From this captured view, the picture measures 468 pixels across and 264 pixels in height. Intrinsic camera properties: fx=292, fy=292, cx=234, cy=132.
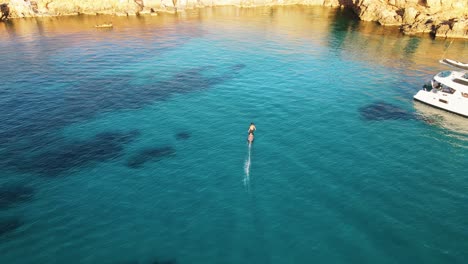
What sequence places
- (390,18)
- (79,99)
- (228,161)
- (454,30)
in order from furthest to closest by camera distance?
(390,18) < (454,30) < (79,99) < (228,161)

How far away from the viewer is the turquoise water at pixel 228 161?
95.6 ft

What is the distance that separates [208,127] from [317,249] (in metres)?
26.7

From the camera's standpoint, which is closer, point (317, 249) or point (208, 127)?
point (317, 249)

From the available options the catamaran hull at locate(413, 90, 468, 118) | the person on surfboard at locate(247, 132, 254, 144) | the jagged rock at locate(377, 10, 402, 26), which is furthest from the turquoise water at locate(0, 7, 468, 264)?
the jagged rock at locate(377, 10, 402, 26)

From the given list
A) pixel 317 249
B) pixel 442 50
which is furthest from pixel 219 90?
pixel 442 50

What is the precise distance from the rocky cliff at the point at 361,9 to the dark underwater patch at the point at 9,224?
4550 inches

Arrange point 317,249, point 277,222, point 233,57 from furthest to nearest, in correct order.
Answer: point 233,57, point 277,222, point 317,249

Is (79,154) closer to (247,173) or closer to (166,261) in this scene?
(166,261)

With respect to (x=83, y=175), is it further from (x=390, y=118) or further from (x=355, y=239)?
(x=390, y=118)

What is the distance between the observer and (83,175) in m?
37.8

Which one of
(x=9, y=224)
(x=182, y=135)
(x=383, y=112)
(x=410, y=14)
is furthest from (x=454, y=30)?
(x=9, y=224)

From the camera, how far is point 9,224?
1214 inches

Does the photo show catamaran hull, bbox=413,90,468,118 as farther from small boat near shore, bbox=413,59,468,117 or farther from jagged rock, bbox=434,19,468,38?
jagged rock, bbox=434,19,468,38

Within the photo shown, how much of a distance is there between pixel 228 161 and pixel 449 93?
4401cm
